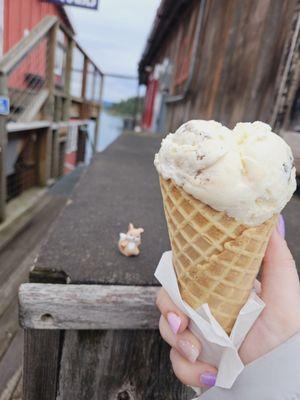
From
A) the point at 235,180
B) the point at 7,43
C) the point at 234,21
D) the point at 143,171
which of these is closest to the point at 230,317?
the point at 235,180

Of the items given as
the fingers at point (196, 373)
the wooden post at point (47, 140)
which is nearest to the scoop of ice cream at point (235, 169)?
the fingers at point (196, 373)

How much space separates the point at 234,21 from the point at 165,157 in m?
3.86

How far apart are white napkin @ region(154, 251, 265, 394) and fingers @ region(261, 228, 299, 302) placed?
5 cm

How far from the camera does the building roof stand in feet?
25.0

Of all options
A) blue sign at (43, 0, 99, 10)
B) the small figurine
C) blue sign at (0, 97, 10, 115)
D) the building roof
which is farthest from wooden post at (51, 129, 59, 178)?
the small figurine

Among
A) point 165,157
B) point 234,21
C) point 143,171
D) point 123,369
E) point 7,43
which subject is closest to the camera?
point 165,157

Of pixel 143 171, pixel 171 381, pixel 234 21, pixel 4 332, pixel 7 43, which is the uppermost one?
pixel 234 21

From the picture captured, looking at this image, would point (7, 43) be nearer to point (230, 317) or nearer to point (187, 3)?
point (187, 3)

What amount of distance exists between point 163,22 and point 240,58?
21.7 ft

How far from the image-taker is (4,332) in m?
2.25

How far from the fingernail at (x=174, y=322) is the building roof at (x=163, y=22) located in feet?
25.2

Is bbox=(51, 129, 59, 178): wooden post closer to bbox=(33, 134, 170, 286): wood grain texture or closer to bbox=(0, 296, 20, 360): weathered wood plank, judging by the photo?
bbox=(33, 134, 170, 286): wood grain texture

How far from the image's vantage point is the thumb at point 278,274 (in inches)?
34.7

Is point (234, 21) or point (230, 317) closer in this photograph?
point (230, 317)
